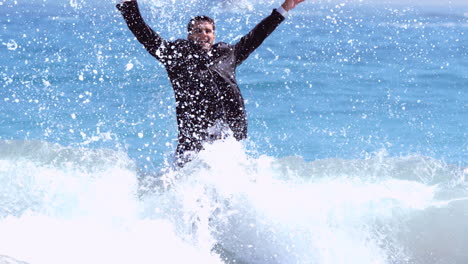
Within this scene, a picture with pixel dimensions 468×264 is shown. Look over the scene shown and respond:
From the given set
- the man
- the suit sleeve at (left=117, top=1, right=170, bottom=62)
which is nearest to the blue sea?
the man

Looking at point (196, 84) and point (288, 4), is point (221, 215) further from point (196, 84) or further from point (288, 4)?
point (288, 4)

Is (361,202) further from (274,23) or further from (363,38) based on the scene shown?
(363,38)

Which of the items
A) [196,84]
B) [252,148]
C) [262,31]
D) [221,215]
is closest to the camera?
[196,84]

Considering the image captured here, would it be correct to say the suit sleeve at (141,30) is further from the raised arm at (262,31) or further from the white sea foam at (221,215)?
the white sea foam at (221,215)

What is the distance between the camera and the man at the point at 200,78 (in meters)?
4.08

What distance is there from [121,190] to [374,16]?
1299 centimetres

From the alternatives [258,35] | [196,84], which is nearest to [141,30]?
[196,84]

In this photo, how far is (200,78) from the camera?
4.09m

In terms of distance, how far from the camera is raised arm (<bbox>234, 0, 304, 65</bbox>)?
419cm

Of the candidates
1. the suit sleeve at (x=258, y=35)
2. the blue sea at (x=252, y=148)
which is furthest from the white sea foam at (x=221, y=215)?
the suit sleeve at (x=258, y=35)

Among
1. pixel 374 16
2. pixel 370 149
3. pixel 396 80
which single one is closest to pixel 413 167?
pixel 370 149

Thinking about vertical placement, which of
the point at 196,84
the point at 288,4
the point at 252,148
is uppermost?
the point at 252,148

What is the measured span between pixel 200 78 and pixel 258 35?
1.49 ft

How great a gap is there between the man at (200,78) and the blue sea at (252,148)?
5.2 inches
